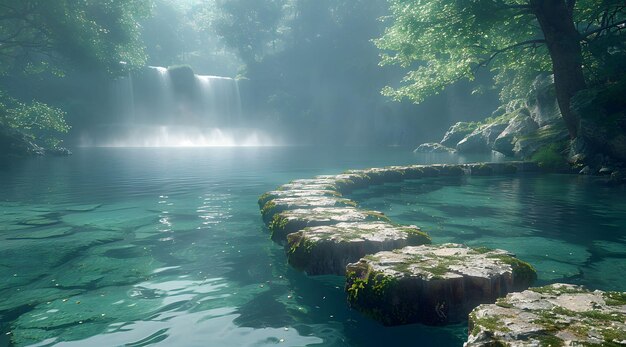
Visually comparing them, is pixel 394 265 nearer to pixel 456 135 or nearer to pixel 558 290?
pixel 558 290

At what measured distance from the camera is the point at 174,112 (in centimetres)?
5481

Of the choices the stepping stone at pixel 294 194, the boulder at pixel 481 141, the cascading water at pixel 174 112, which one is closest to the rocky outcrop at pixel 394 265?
the stepping stone at pixel 294 194

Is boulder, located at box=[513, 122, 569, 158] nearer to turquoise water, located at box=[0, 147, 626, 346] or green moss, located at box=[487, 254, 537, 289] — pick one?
turquoise water, located at box=[0, 147, 626, 346]

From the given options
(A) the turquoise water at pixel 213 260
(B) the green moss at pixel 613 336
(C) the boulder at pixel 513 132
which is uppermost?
(C) the boulder at pixel 513 132

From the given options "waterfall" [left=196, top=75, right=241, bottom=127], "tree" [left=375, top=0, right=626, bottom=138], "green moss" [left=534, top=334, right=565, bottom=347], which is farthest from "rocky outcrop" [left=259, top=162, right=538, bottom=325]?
"waterfall" [left=196, top=75, right=241, bottom=127]

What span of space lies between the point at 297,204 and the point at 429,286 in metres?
4.14

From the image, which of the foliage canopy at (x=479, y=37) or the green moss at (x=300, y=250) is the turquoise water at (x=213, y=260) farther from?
the foliage canopy at (x=479, y=37)

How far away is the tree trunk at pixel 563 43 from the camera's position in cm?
1502

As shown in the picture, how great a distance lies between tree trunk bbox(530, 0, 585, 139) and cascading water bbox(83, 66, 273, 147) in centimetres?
4528

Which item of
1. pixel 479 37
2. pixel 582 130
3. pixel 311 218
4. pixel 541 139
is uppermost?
pixel 479 37

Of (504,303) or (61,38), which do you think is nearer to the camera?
(504,303)

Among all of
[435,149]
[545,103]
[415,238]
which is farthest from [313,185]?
[435,149]

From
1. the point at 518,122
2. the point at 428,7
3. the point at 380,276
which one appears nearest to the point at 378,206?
the point at 380,276

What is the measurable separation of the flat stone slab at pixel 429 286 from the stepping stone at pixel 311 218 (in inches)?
81.9
